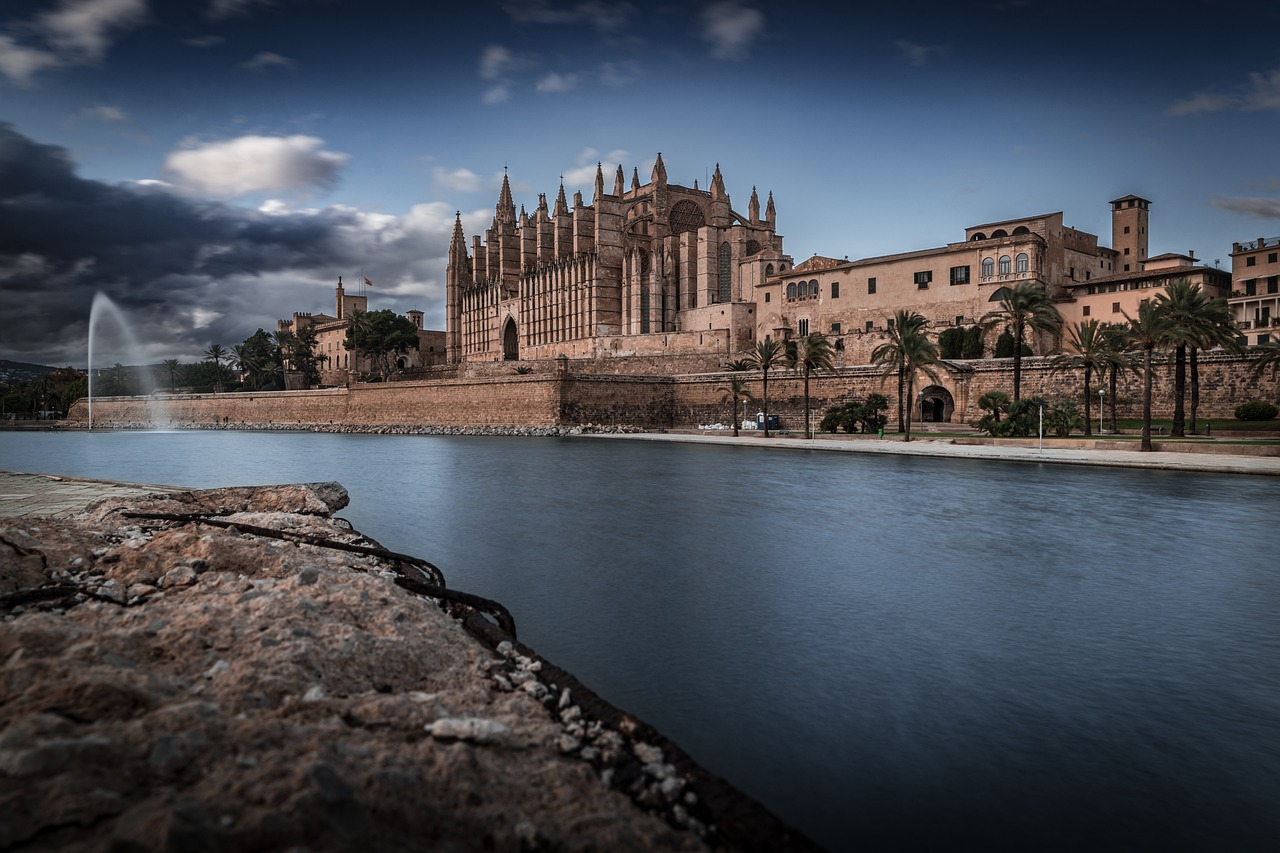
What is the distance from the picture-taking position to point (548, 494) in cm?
2117

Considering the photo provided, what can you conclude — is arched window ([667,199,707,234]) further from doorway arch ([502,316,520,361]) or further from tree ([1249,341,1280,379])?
tree ([1249,341,1280,379])

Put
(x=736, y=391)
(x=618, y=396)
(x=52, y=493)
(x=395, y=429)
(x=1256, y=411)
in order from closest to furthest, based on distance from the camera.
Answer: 1. (x=52, y=493)
2. (x=1256, y=411)
3. (x=736, y=391)
4. (x=618, y=396)
5. (x=395, y=429)

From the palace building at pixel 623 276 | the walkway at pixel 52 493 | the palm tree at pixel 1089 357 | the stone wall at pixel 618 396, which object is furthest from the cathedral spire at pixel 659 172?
the walkway at pixel 52 493

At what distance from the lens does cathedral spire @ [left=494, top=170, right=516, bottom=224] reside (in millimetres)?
96812

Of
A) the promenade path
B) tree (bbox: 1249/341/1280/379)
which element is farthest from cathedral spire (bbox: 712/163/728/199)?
tree (bbox: 1249/341/1280/379)

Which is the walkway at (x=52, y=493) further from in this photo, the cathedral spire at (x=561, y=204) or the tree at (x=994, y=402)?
the cathedral spire at (x=561, y=204)

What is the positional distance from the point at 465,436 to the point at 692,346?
1907 cm

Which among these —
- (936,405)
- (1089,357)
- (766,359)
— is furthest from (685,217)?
(1089,357)

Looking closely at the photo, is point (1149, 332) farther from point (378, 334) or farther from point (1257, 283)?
point (378, 334)

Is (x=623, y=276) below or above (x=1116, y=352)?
above

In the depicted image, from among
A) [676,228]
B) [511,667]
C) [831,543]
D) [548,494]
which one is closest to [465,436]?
[676,228]

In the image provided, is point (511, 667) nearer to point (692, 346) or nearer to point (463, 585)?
point (463, 585)

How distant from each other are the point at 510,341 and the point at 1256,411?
68167mm

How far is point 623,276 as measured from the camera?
2906 inches
